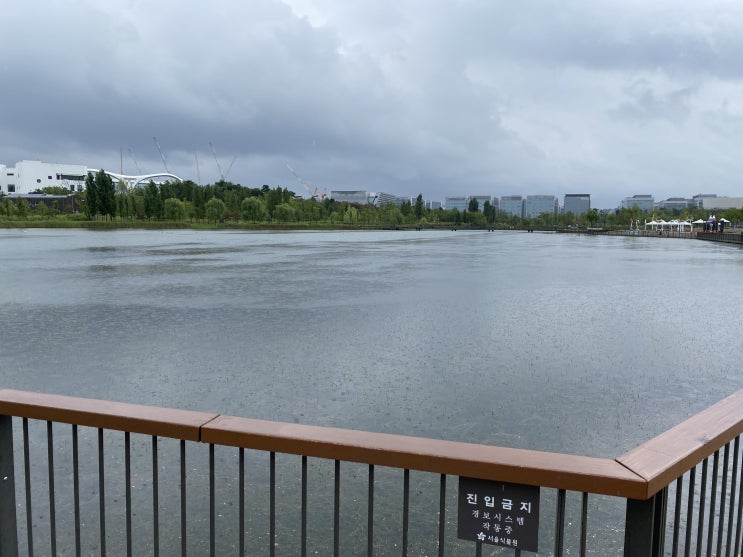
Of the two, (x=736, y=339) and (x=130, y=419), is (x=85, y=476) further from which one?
(x=736, y=339)

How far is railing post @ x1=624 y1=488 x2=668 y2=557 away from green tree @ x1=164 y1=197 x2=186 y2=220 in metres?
145

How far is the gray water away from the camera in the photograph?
28.1 ft

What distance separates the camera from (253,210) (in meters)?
155

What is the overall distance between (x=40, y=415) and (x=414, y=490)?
407 cm

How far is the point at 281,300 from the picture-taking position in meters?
20.2

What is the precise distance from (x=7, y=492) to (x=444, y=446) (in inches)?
106

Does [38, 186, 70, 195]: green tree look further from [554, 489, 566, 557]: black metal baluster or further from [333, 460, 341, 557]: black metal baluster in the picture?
[554, 489, 566, 557]: black metal baluster

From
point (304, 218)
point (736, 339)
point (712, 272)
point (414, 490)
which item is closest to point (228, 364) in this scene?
point (414, 490)

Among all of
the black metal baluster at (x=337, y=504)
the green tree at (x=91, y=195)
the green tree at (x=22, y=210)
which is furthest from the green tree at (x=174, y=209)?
the black metal baluster at (x=337, y=504)

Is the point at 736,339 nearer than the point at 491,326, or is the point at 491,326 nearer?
the point at 736,339

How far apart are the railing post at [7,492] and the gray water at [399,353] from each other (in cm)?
466

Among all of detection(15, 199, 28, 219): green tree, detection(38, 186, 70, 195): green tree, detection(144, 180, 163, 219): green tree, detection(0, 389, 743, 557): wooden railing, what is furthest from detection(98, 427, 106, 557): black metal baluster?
detection(38, 186, 70, 195): green tree

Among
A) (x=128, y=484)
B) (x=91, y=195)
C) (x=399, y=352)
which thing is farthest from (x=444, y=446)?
(x=91, y=195)

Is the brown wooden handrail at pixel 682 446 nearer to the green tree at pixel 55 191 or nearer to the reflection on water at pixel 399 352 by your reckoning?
the reflection on water at pixel 399 352
